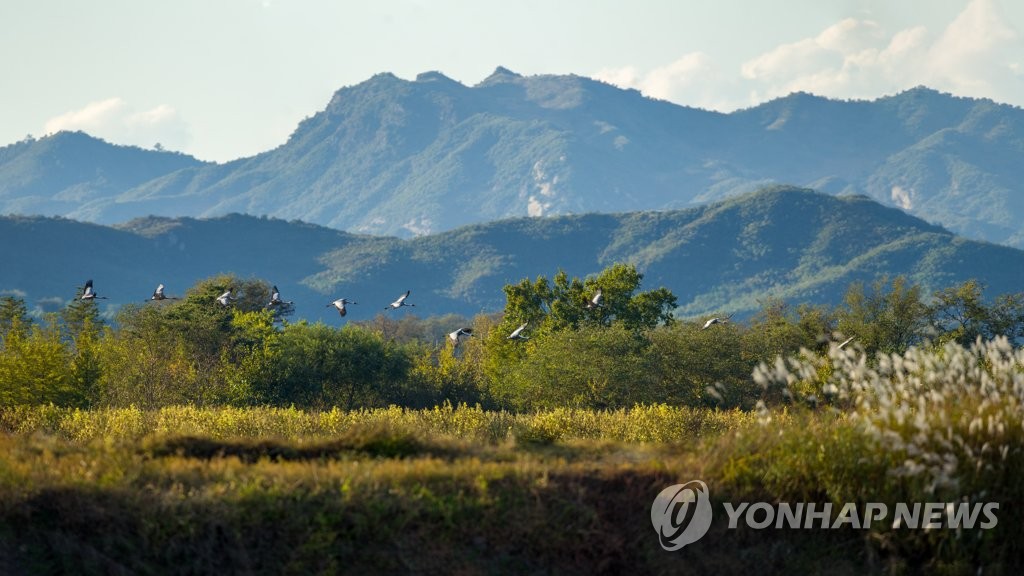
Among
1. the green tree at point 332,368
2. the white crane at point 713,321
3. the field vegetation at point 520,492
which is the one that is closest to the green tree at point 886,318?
the white crane at point 713,321

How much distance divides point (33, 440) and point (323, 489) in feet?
18.6

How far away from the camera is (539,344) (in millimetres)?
64875

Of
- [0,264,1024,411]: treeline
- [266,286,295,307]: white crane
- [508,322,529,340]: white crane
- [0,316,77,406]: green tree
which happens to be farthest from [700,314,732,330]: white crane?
[0,316,77,406]: green tree

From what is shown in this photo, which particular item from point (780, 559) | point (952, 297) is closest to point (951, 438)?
point (780, 559)

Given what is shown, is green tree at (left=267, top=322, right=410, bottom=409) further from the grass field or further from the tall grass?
the grass field

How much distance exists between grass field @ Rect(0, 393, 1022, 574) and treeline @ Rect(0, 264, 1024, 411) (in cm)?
3557

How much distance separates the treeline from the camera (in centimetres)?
5641

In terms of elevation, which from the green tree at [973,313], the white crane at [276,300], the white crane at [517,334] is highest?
the white crane at [276,300]

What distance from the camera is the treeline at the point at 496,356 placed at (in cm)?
5641

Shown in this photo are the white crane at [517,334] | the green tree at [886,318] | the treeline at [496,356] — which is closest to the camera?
the white crane at [517,334]

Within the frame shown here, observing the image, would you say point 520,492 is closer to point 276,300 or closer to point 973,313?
point 276,300

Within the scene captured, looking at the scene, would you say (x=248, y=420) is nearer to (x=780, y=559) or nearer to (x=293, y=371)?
(x=780, y=559)

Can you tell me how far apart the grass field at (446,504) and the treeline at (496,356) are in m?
35.6

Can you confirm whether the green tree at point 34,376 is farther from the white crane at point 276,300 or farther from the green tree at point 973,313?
the green tree at point 973,313
